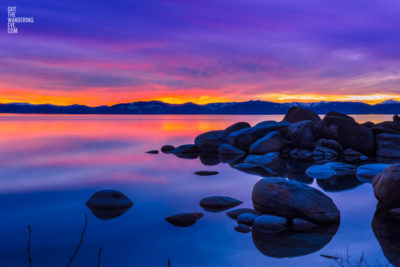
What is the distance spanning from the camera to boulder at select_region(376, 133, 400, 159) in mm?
14897

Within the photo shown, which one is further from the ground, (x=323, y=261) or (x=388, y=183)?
(x=388, y=183)

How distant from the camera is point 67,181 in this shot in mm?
10125

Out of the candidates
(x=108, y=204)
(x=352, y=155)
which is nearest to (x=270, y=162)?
(x=352, y=155)

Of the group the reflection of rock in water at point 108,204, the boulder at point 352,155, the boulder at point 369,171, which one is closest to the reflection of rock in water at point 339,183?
the boulder at point 369,171

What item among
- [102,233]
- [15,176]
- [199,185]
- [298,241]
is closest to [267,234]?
[298,241]

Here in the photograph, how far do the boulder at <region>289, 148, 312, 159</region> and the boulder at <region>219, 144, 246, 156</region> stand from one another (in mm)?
2573

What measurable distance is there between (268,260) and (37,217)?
16.5 ft

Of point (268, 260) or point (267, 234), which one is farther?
point (267, 234)

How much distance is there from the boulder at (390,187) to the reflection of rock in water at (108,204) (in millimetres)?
5786

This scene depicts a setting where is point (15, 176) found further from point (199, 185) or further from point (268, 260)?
point (268, 260)

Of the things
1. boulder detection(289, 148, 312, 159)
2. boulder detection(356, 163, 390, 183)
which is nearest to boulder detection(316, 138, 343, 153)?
boulder detection(289, 148, 312, 159)

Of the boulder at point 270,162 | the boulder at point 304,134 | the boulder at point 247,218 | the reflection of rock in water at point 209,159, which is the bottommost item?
the reflection of rock in water at point 209,159

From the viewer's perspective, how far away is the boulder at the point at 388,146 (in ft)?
48.9

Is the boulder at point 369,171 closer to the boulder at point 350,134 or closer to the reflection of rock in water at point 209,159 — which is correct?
the boulder at point 350,134
